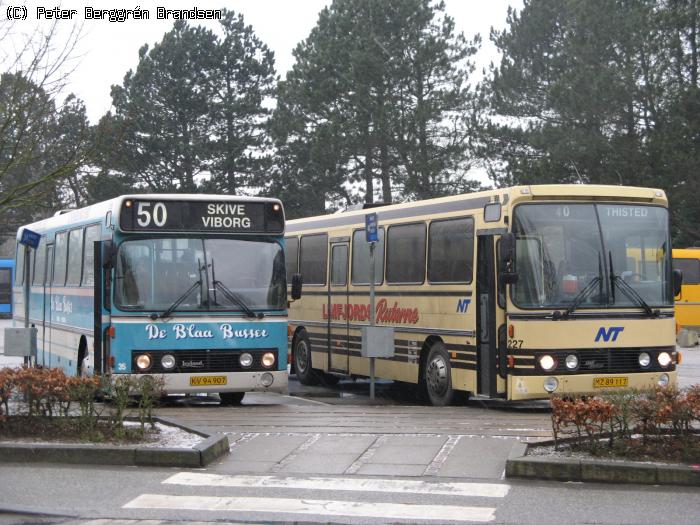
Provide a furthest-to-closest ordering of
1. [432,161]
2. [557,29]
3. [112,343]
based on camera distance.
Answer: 1. [557,29]
2. [432,161]
3. [112,343]

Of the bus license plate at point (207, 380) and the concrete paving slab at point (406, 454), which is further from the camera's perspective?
the bus license plate at point (207, 380)

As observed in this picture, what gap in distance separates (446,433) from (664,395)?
2.68 m

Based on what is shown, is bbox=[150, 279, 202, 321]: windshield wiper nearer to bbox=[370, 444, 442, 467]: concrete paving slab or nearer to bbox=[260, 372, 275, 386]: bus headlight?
bbox=[260, 372, 275, 386]: bus headlight

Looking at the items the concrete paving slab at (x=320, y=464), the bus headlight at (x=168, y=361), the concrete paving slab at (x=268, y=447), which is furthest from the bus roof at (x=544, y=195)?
the concrete paving slab at (x=320, y=464)

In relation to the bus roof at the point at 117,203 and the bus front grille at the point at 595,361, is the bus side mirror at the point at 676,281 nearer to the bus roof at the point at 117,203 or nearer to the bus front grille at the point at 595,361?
the bus front grille at the point at 595,361

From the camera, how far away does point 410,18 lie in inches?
2194

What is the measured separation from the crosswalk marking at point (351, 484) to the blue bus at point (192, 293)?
6408mm

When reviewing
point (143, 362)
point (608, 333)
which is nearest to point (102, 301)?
point (143, 362)

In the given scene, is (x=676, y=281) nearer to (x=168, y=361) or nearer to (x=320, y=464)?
(x=168, y=361)

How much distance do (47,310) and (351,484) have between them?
13.2 m

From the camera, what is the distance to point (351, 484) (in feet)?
32.8

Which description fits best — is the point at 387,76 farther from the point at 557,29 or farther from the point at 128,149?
the point at 128,149

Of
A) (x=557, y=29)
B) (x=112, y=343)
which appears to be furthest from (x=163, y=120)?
(x=112, y=343)

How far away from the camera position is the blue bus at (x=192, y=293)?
16.7 metres
